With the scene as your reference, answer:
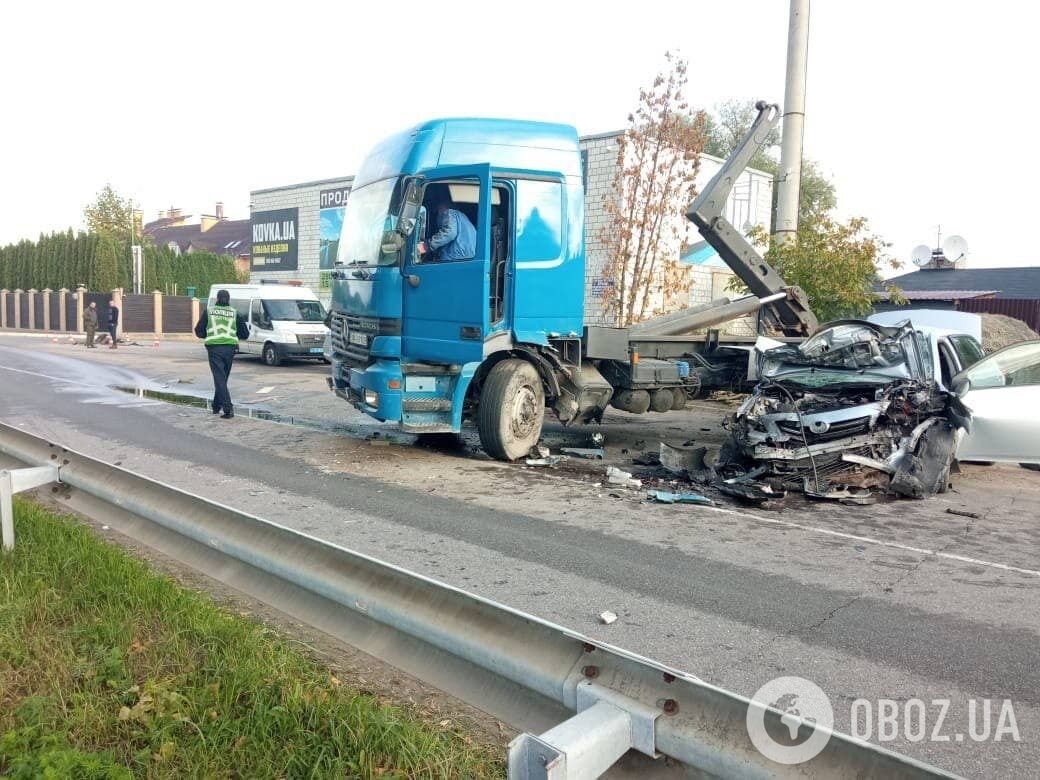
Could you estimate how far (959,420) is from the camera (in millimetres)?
7711

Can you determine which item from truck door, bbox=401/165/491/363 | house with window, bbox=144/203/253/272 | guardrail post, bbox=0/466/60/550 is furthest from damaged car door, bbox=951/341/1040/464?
house with window, bbox=144/203/253/272

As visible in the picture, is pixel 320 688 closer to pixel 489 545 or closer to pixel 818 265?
pixel 489 545

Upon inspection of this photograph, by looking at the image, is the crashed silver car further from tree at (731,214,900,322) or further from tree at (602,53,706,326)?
tree at (602,53,706,326)

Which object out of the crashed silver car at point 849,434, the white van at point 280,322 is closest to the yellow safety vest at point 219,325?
the crashed silver car at point 849,434

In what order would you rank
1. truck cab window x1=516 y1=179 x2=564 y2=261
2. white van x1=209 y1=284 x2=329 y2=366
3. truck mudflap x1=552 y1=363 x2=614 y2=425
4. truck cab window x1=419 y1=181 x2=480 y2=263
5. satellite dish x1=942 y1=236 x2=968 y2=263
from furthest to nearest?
1. satellite dish x1=942 y1=236 x2=968 y2=263
2. white van x1=209 y1=284 x2=329 y2=366
3. truck mudflap x1=552 y1=363 x2=614 y2=425
4. truck cab window x1=516 y1=179 x2=564 y2=261
5. truck cab window x1=419 y1=181 x2=480 y2=263

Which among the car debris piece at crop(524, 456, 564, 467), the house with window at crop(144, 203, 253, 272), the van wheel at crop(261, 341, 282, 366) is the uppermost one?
the house with window at crop(144, 203, 253, 272)

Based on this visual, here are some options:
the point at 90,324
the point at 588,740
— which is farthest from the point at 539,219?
the point at 90,324

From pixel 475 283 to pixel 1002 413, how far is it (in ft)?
18.0

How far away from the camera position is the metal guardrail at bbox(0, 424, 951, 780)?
187cm

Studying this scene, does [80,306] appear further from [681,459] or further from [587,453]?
[681,459]

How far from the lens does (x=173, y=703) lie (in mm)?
3334

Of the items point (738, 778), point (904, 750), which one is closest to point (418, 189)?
point (904, 750)

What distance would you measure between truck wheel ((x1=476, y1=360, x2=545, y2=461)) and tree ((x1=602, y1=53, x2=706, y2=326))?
1039cm

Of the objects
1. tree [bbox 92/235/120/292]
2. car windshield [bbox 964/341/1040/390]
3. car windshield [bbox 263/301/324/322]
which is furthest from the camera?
tree [bbox 92/235/120/292]
